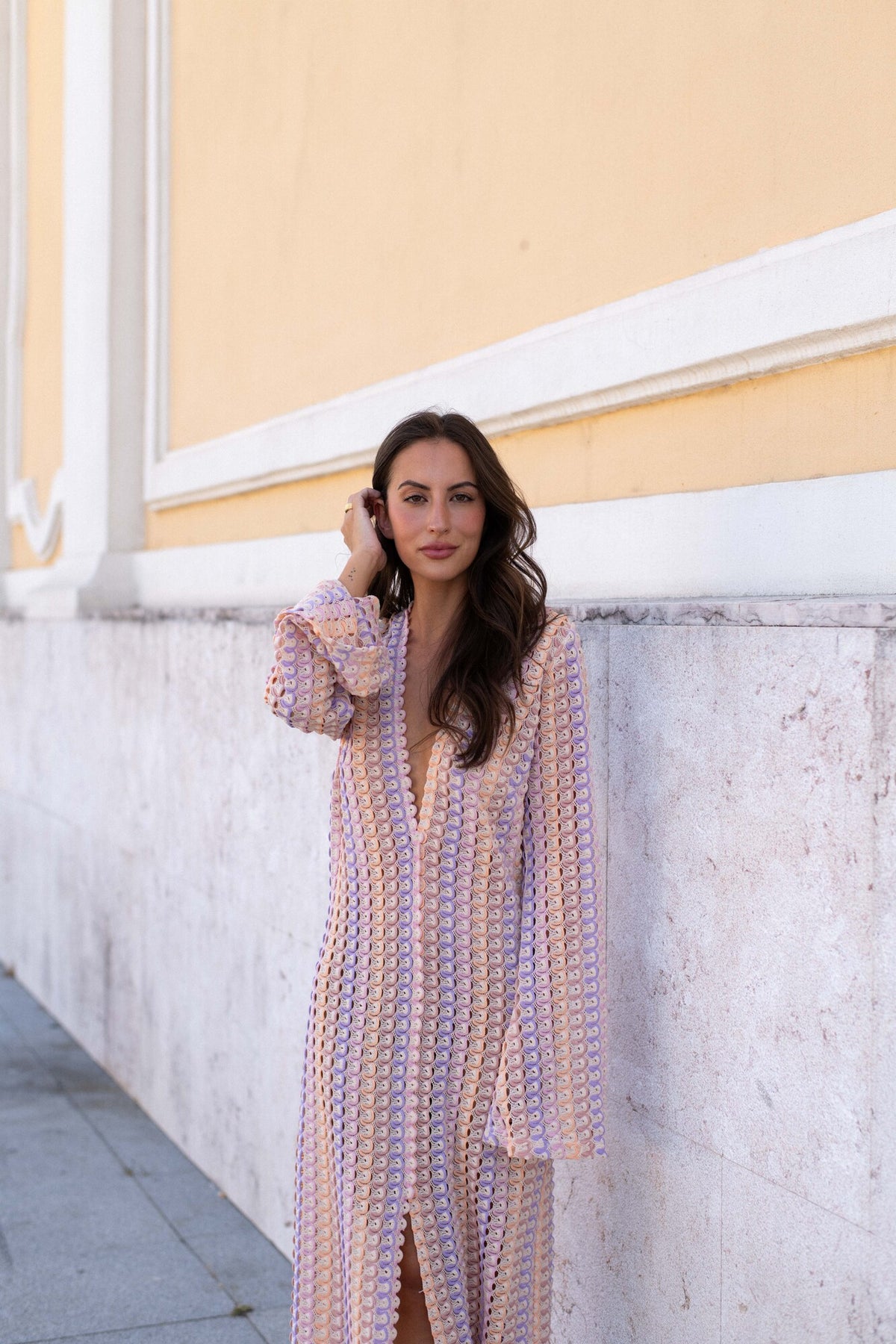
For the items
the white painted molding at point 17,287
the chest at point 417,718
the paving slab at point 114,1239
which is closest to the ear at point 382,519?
the chest at point 417,718

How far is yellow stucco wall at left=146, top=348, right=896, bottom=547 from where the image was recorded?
2.66m

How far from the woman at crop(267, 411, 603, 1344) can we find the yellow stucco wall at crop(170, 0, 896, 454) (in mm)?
818

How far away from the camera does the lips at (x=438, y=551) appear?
266cm

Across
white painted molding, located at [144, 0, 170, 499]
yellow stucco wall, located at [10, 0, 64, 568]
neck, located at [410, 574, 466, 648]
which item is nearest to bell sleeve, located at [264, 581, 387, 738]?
neck, located at [410, 574, 466, 648]

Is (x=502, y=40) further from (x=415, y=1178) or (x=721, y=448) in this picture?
(x=415, y=1178)

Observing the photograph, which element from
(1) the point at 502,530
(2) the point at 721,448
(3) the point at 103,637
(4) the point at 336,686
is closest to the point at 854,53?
(2) the point at 721,448

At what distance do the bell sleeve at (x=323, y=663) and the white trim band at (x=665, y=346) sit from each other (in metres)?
0.89

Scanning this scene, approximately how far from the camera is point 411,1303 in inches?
104

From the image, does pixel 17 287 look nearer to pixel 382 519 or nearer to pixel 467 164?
pixel 467 164

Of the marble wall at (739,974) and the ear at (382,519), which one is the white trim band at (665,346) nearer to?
the marble wall at (739,974)

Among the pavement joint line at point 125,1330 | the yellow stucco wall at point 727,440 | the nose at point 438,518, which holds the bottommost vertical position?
the pavement joint line at point 125,1330

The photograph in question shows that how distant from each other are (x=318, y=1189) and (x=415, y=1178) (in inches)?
9.4

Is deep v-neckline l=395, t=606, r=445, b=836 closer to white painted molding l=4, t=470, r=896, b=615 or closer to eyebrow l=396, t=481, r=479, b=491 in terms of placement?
eyebrow l=396, t=481, r=479, b=491

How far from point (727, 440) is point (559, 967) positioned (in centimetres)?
108
